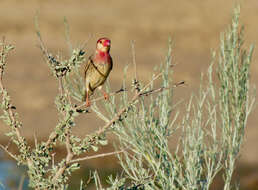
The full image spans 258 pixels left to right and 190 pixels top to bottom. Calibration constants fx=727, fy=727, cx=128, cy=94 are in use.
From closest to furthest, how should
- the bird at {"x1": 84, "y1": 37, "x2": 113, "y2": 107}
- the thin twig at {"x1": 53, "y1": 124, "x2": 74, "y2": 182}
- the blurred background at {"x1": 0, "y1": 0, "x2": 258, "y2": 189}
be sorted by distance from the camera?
the thin twig at {"x1": 53, "y1": 124, "x2": 74, "y2": 182}
the bird at {"x1": 84, "y1": 37, "x2": 113, "y2": 107}
the blurred background at {"x1": 0, "y1": 0, "x2": 258, "y2": 189}

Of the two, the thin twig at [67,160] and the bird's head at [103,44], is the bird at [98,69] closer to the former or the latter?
the bird's head at [103,44]

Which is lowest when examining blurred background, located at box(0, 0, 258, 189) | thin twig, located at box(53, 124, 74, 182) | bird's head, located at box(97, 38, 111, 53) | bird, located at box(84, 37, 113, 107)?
blurred background, located at box(0, 0, 258, 189)

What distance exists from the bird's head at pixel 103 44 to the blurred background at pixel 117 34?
44.6ft

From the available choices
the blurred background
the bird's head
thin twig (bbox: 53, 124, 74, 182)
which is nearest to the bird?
the bird's head

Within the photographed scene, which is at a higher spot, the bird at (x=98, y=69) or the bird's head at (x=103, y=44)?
the bird's head at (x=103, y=44)

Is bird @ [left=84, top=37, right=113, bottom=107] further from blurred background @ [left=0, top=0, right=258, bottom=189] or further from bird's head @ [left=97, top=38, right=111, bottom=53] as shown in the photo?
blurred background @ [left=0, top=0, right=258, bottom=189]

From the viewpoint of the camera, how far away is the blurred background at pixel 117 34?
2114 cm

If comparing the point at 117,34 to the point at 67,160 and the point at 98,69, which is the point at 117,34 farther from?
the point at 67,160

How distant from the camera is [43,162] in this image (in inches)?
161

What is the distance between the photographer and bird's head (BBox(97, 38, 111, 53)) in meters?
5.18

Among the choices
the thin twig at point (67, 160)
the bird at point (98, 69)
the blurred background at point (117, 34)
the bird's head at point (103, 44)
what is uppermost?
the bird's head at point (103, 44)

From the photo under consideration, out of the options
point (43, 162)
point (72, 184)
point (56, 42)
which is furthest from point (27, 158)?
point (56, 42)

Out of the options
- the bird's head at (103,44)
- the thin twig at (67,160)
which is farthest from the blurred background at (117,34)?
the thin twig at (67,160)

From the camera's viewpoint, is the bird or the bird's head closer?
the bird's head
